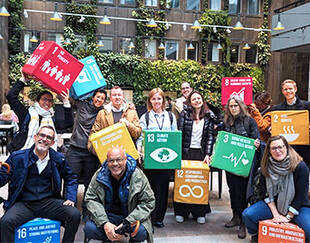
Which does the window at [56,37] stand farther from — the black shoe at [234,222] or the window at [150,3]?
the black shoe at [234,222]

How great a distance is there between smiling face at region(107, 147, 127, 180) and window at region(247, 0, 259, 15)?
16943 millimetres

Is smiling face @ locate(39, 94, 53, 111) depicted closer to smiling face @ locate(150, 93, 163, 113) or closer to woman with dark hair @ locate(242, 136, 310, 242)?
smiling face @ locate(150, 93, 163, 113)

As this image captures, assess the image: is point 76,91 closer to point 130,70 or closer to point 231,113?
point 231,113

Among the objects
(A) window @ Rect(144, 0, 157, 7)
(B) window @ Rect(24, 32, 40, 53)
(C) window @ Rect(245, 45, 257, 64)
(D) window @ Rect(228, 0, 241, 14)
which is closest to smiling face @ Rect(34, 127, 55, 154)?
(B) window @ Rect(24, 32, 40, 53)

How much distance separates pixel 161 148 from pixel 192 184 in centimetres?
68

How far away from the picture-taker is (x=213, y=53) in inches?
676

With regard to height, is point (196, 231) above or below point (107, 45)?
below

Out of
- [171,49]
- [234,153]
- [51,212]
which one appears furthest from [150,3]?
[51,212]

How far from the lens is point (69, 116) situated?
12.8 feet

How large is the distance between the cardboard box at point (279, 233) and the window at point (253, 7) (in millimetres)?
16689

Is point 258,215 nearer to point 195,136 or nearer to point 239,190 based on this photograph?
point 239,190

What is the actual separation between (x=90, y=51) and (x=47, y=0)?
3196mm

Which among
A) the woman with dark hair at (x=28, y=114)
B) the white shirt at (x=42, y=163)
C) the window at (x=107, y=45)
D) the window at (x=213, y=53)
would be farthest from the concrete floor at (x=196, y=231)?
the window at (x=213, y=53)

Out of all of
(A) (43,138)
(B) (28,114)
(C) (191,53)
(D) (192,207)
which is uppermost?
(C) (191,53)
